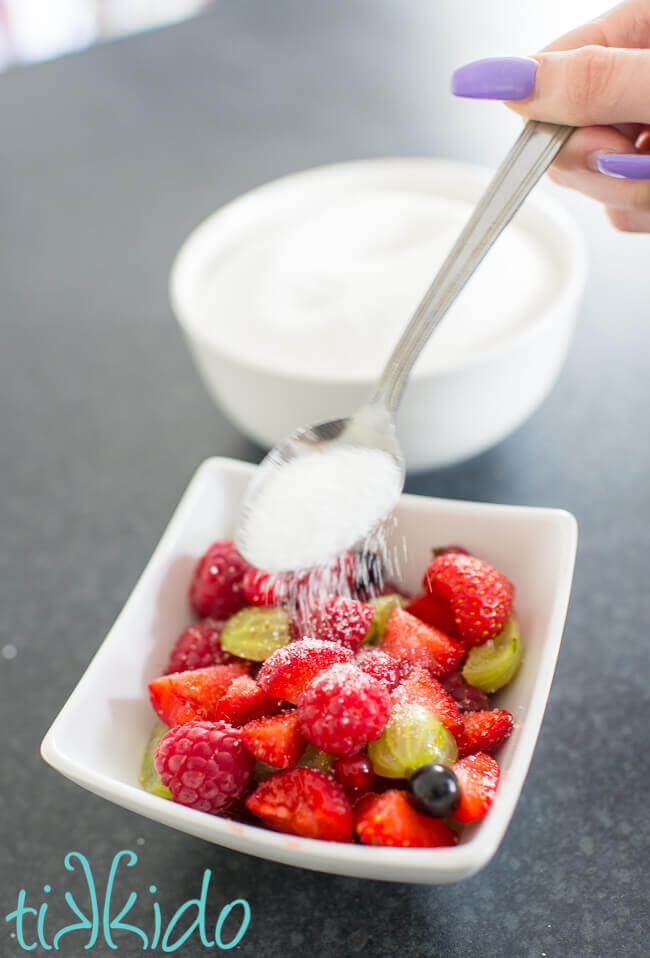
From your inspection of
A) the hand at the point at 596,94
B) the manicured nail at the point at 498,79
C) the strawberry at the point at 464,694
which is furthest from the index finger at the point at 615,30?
the strawberry at the point at 464,694

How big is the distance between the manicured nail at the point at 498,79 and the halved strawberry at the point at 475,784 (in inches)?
23.5

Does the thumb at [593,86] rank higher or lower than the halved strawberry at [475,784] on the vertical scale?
higher

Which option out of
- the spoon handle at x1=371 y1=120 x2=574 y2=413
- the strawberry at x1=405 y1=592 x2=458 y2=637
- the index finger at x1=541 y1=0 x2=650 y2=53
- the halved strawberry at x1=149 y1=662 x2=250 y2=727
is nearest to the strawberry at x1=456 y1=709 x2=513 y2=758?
the strawberry at x1=405 y1=592 x2=458 y2=637

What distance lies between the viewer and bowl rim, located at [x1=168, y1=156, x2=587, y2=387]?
38.2 inches

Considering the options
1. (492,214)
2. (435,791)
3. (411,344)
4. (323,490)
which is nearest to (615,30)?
(492,214)

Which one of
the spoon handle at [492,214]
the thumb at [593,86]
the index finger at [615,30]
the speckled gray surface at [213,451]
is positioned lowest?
the speckled gray surface at [213,451]

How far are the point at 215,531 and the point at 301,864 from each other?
1.31ft

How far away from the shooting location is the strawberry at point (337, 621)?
30.9 inches

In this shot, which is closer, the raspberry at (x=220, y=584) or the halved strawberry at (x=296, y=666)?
the halved strawberry at (x=296, y=666)

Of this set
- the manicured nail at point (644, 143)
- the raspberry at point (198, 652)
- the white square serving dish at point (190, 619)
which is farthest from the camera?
the manicured nail at point (644, 143)

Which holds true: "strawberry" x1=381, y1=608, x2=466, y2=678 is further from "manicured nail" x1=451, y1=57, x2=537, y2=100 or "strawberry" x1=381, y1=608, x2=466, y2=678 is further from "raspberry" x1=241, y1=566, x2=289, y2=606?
"manicured nail" x1=451, y1=57, x2=537, y2=100

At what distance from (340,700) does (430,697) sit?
10 centimetres

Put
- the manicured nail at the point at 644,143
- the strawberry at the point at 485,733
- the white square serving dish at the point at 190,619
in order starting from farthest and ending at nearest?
the manicured nail at the point at 644,143 → the strawberry at the point at 485,733 → the white square serving dish at the point at 190,619

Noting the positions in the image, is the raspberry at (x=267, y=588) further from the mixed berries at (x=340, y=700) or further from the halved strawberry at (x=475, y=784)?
the halved strawberry at (x=475, y=784)
